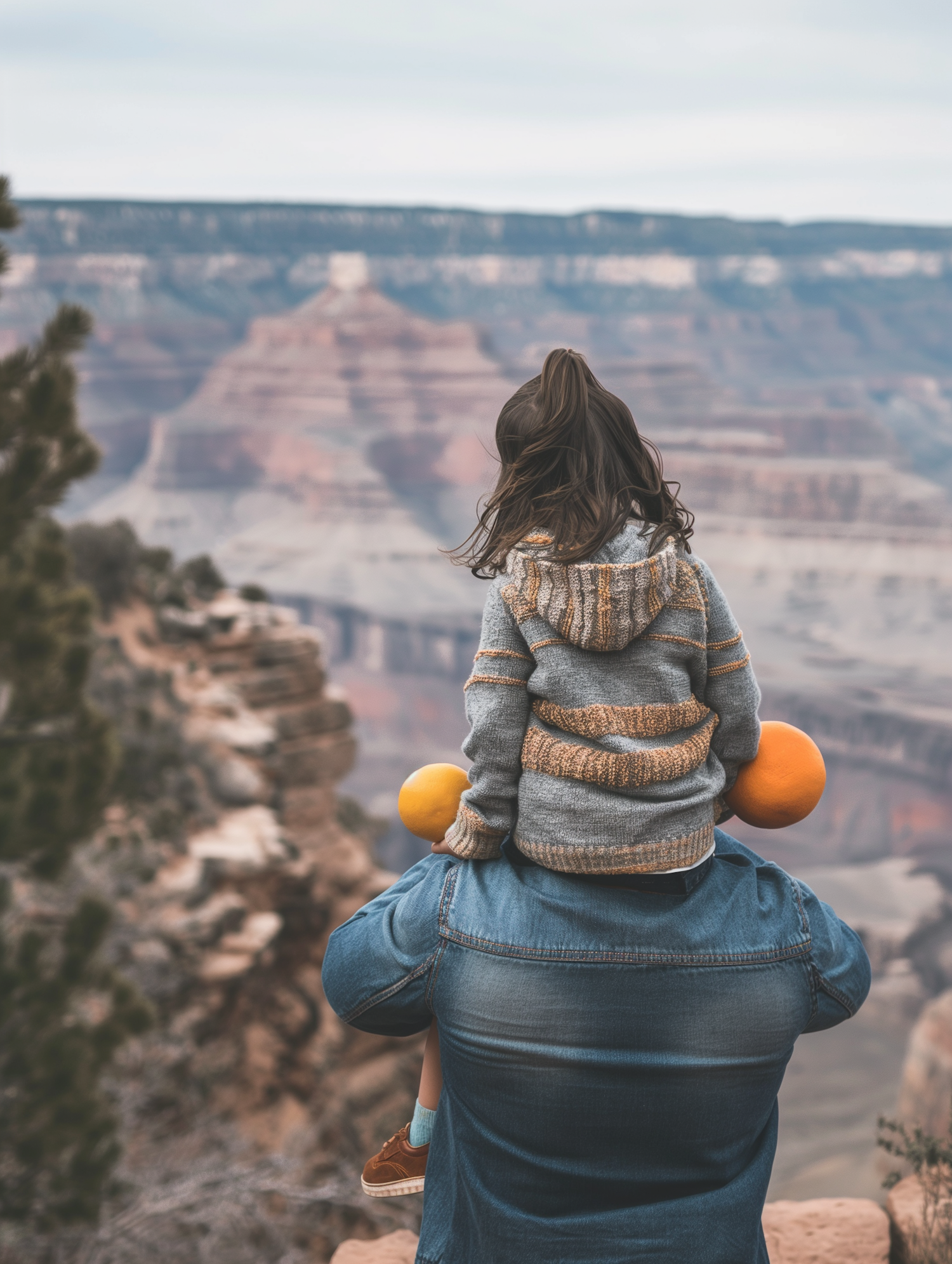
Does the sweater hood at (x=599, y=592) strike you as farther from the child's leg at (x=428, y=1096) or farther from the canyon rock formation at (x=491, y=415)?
the canyon rock formation at (x=491, y=415)

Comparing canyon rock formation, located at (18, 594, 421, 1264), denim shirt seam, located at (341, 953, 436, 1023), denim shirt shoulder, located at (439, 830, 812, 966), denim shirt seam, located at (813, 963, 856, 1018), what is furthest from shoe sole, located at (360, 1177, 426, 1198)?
canyon rock formation, located at (18, 594, 421, 1264)

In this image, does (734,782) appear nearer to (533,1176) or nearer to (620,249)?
(533,1176)

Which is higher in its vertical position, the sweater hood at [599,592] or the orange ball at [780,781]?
the sweater hood at [599,592]

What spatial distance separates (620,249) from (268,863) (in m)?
121

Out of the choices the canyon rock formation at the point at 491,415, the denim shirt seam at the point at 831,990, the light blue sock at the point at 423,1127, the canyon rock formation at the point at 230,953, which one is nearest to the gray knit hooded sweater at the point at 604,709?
the denim shirt seam at the point at 831,990

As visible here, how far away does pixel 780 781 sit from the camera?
171 centimetres

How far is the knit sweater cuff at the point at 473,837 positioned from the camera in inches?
63.9

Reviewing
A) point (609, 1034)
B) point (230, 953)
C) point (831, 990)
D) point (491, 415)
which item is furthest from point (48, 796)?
point (491, 415)

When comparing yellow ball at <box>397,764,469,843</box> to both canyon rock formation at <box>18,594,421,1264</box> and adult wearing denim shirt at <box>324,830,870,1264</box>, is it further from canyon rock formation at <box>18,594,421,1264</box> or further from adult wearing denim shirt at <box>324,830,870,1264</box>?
canyon rock formation at <box>18,594,421,1264</box>

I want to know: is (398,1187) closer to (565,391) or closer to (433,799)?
(433,799)

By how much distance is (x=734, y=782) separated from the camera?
1.75m

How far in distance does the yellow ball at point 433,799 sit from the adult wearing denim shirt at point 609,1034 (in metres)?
0.10

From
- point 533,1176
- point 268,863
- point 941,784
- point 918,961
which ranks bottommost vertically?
point 941,784

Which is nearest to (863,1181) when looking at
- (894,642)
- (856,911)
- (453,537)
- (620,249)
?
(856,911)
